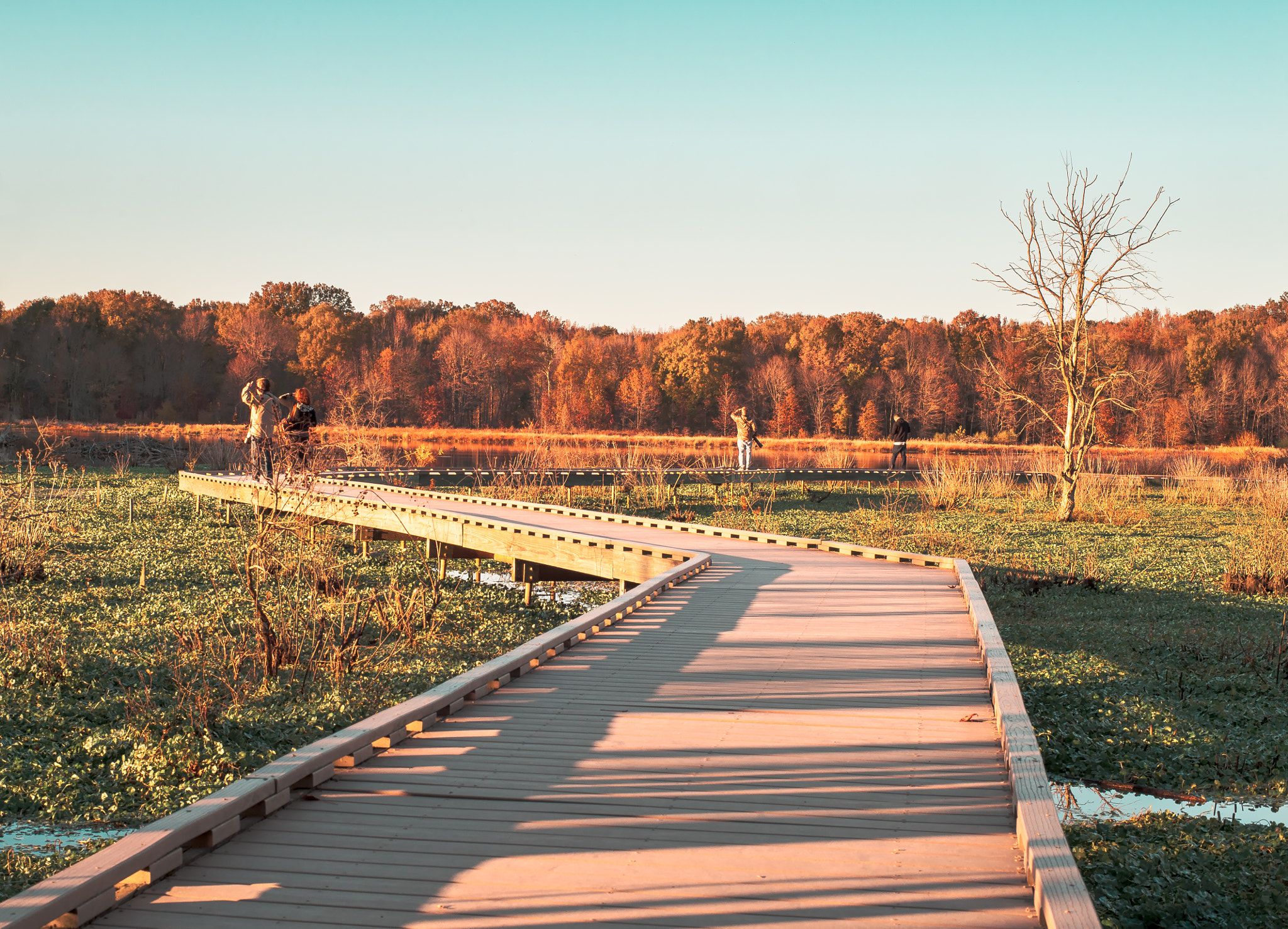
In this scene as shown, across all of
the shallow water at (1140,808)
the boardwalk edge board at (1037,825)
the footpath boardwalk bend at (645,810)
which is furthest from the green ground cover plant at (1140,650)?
the footpath boardwalk bend at (645,810)

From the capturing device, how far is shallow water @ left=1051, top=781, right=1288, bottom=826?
453 cm

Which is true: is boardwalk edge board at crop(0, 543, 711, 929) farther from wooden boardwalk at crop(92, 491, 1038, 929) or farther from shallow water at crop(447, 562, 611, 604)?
shallow water at crop(447, 562, 611, 604)

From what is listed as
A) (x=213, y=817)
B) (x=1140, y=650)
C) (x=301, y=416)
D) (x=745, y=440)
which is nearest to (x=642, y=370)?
(x=745, y=440)

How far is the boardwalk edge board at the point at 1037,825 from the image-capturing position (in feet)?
7.84

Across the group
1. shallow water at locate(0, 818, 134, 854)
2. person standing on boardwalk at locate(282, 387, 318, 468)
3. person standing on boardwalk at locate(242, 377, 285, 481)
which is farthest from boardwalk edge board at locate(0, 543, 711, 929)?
person standing on boardwalk at locate(242, 377, 285, 481)

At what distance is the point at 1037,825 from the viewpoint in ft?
9.39

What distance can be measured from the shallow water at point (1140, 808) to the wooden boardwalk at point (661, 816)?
65cm

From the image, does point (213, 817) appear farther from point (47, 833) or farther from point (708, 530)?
point (708, 530)

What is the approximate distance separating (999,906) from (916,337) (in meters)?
60.1

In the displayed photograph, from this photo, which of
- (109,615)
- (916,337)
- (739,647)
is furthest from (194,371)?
(739,647)

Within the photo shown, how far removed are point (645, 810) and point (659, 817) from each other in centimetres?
8

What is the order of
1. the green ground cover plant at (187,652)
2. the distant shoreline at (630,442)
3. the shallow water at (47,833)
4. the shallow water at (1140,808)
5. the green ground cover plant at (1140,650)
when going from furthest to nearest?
the distant shoreline at (630,442) → the green ground cover plant at (187,652) → the shallow water at (1140,808) → the shallow water at (47,833) → the green ground cover plant at (1140,650)

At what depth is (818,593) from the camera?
25.0ft

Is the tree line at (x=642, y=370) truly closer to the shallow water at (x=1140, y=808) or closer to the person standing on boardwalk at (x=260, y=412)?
the person standing on boardwalk at (x=260, y=412)
